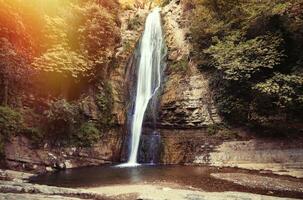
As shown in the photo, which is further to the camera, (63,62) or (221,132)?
(63,62)

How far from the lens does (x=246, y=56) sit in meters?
17.3

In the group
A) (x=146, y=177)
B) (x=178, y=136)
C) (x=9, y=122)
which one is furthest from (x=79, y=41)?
(x=146, y=177)

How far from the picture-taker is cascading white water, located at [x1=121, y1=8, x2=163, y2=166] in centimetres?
2036

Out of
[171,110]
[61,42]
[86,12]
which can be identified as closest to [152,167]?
[171,110]

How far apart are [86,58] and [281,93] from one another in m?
10.8

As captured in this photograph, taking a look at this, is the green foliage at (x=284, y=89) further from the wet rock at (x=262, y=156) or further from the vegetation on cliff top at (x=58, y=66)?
the vegetation on cliff top at (x=58, y=66)

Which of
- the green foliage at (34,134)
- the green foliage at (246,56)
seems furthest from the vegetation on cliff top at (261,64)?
the green foliage at (34,134)

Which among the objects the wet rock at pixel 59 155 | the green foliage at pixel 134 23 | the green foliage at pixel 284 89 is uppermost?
the green foliage at pixel 134 23

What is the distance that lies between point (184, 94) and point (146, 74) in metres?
3.19

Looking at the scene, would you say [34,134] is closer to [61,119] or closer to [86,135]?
[61,119]

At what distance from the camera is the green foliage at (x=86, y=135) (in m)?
19.5

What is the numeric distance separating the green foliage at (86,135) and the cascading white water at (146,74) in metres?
2.04

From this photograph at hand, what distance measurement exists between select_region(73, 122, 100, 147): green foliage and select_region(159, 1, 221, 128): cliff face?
3.72 m

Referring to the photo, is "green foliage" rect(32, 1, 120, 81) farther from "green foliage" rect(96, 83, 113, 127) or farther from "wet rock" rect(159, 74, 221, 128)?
"wet rock" rect(159, 74, 221, 128)
